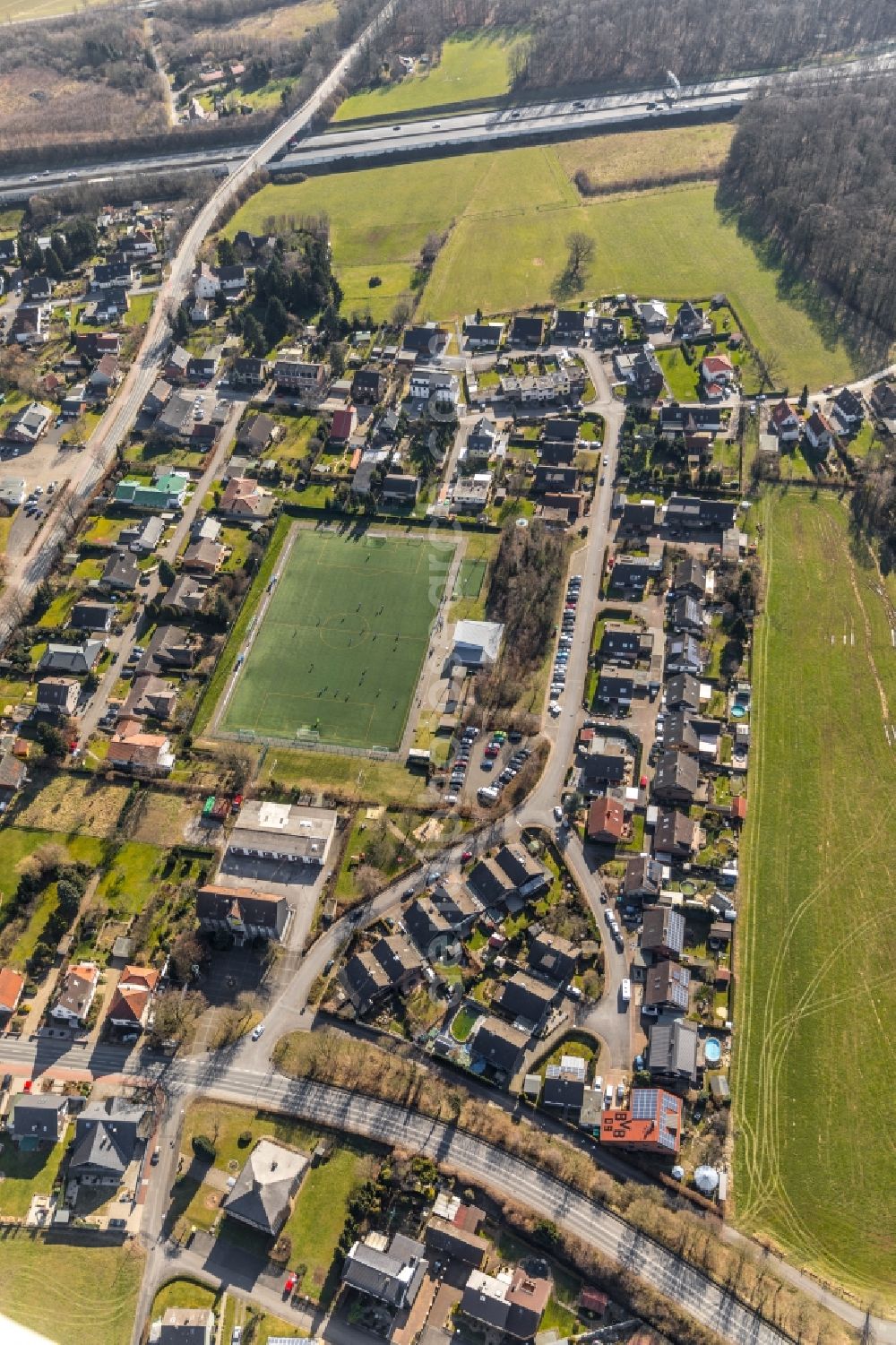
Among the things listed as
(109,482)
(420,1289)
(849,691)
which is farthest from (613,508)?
(420,1289)

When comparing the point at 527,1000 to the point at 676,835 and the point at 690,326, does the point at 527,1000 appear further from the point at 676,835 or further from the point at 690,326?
the point at 690,326

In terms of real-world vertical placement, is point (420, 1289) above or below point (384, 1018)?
below

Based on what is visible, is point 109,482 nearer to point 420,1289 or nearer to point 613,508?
point 613,508

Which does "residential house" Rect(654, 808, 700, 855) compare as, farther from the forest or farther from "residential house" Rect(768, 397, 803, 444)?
the forest

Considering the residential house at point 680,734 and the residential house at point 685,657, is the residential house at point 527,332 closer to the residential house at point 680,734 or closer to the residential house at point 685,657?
the residential house at point 685,657

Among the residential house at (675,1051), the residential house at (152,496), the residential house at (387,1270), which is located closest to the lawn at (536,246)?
the residential house at (152,496)

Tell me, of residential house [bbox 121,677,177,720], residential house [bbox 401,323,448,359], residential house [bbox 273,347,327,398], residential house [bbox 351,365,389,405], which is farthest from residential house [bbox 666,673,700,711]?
residential house [bbox 273,347,327,398]
